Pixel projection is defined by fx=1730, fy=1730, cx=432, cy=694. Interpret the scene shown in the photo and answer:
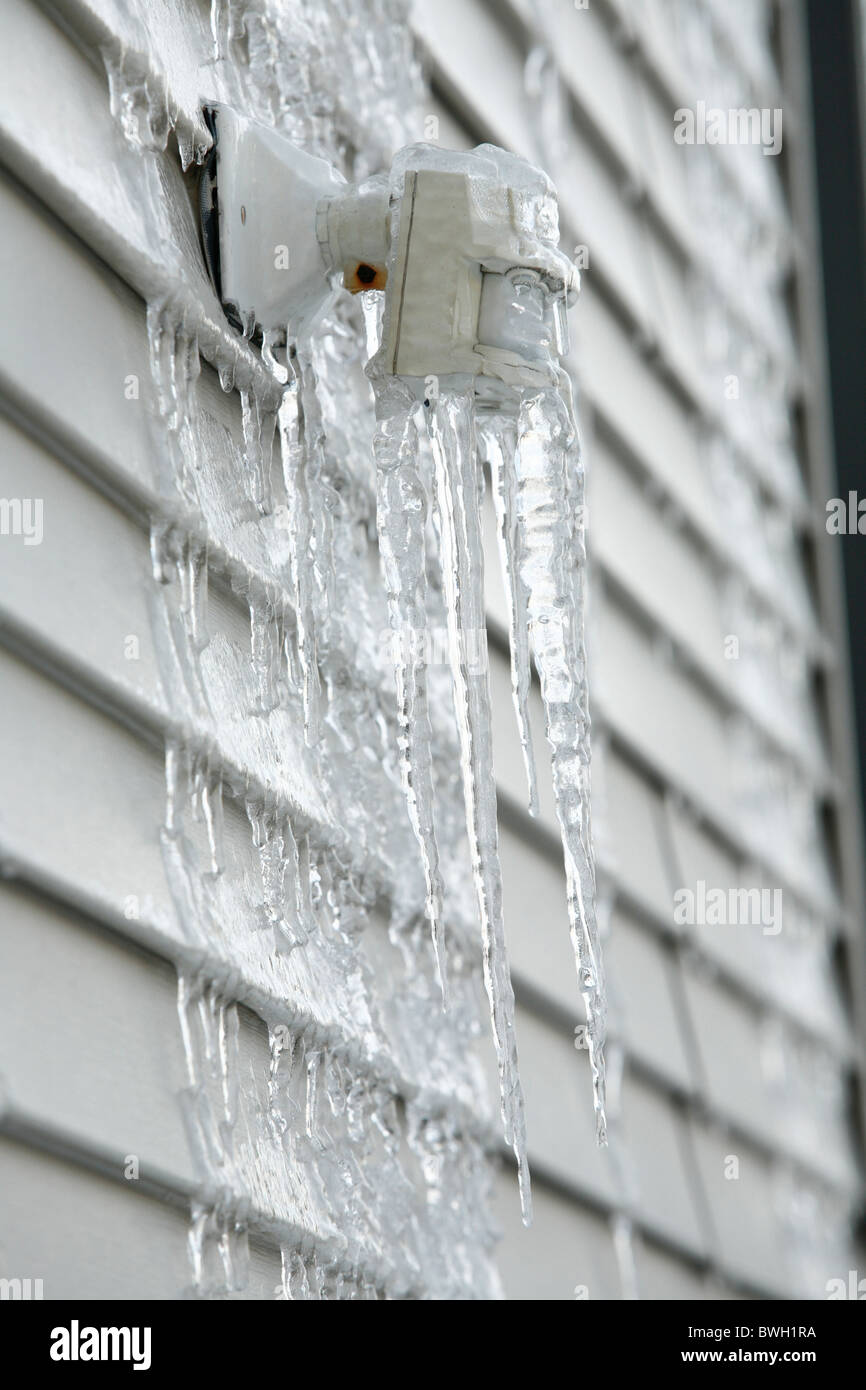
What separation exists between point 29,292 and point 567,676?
0.47m

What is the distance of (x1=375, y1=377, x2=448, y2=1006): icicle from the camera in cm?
128

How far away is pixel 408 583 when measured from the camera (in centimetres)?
129

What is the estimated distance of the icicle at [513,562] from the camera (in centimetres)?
131

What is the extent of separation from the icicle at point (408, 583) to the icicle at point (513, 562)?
0.06 m

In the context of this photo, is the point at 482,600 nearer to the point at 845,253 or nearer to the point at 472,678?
the point at 472,678

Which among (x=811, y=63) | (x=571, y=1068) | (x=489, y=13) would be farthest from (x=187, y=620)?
(x=811, y=63)

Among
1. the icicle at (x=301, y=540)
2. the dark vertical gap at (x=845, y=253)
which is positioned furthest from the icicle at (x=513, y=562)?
the dark vertical gap at (x=845, y=253)

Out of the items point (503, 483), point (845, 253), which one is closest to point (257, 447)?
point (503, 483)

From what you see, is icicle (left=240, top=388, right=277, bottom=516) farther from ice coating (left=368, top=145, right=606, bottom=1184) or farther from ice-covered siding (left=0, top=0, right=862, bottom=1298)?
ice coating (left=368, top=145, right=606, bottom=1184)

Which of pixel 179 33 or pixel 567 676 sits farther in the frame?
pixel 179 33

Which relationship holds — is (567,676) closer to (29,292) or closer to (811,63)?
(29,292)

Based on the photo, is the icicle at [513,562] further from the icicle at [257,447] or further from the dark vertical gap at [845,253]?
the dark vertical gap at [845,253]

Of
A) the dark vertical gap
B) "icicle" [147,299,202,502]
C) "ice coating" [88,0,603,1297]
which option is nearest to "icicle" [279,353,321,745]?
"ice coating" [88,0,603,1297]
